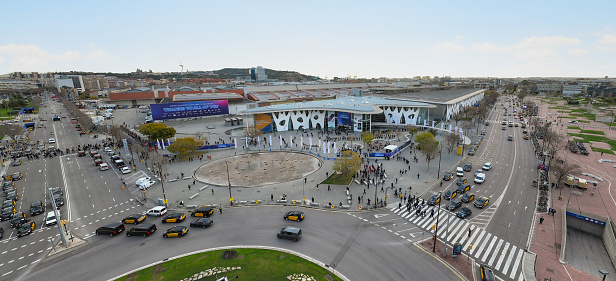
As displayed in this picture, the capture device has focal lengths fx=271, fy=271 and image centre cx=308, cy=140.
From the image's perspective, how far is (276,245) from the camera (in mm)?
23938

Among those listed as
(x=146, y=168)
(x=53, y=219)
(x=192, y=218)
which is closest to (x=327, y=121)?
(x=146, y=168)

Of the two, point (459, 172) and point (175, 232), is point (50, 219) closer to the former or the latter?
point (175, 232)

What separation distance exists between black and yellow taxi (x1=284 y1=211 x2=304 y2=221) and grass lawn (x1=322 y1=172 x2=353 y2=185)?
10.6 metres

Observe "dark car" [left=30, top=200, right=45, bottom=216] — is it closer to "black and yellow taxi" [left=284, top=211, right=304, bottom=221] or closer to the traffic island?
"black and yellow taxi" [left=284, top=211, right=304, bottom=221]

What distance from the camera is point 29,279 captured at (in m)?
20.5

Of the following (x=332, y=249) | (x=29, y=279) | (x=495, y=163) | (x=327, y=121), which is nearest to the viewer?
(x=29, y=279)

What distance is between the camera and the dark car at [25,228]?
26.4 meters

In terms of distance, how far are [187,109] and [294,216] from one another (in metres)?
72.8

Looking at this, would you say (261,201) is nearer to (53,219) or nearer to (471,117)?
(53,219)

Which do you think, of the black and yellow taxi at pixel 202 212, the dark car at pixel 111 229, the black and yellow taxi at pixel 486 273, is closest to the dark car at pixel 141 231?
the dark car at pixel 111 229

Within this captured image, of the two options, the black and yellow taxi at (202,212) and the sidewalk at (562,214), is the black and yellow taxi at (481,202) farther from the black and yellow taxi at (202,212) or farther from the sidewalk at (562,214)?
the black and yellow taxi at (202,212)

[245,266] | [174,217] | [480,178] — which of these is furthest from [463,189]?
[174,217]

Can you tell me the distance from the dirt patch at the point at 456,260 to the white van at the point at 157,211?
1056 inches

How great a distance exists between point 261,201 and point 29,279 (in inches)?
785
